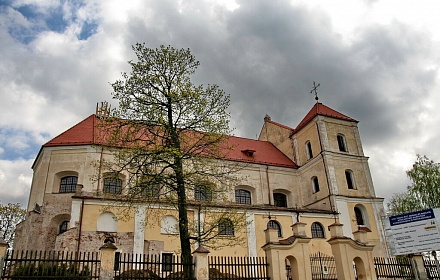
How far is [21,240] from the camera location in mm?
21500

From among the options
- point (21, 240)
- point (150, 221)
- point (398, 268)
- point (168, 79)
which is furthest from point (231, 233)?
point (21, 240)

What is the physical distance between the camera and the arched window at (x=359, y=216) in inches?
1028

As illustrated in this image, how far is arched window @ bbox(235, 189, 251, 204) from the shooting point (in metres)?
26.9

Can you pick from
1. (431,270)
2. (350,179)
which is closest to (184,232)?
(431,270)

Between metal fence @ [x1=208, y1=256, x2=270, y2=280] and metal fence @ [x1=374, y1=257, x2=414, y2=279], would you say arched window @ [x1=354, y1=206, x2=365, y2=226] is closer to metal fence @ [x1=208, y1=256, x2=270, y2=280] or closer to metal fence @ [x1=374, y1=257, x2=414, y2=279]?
metal fence @ [x1=374, y1=257, x2=414, y2=279]

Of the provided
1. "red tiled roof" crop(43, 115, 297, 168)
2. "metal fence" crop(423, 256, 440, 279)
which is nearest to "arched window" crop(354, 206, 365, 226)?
"red tiled roof" crop(43, 115, 297, 168)

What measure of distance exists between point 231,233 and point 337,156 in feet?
37.8

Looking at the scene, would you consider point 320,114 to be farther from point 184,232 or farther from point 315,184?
point 184,232

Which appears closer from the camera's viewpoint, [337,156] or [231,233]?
[231,233]

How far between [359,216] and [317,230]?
4.63m

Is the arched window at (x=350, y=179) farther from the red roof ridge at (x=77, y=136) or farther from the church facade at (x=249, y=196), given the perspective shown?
the red roof ridge at (x=77, y=136)

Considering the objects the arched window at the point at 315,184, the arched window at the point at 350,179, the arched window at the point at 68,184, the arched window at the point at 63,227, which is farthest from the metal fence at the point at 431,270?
the arched window at the point at 68,184

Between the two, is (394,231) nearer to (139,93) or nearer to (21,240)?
(139,93)

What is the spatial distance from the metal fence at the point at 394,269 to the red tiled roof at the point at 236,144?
9.24 metres
